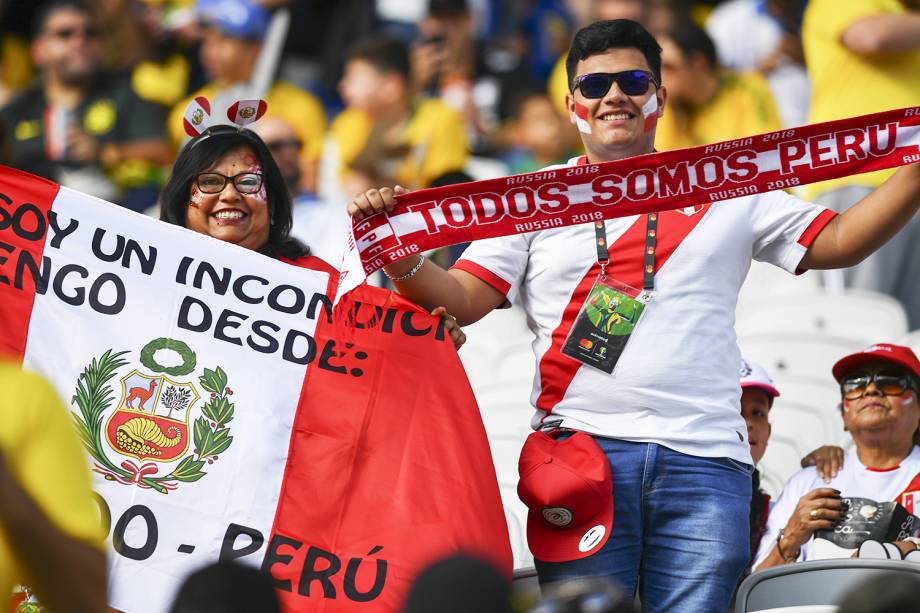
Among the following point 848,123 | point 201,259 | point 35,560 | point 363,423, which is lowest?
point 35,560

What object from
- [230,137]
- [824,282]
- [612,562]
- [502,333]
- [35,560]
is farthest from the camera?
[502,333]

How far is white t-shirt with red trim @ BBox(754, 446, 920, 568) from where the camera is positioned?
5035 millimetres

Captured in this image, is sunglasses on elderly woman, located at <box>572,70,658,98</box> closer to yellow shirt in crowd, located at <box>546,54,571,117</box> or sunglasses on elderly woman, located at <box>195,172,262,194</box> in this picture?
sunglasses on elderly woman, located at <box>195,172,262,194</box>

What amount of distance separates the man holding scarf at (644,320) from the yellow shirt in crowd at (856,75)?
3345 mm

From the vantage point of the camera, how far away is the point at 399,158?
9656 millimetres

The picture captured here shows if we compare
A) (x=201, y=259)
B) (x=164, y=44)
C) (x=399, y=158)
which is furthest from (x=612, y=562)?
(x=164, y=44)

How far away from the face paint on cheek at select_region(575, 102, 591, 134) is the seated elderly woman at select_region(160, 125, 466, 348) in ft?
2.96

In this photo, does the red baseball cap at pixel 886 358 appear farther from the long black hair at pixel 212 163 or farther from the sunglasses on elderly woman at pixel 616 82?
the long black hair at pixel 212 163

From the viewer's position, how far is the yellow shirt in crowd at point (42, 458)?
2.72 m

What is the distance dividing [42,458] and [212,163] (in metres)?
2.00

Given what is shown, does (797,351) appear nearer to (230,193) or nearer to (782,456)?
(782,456)

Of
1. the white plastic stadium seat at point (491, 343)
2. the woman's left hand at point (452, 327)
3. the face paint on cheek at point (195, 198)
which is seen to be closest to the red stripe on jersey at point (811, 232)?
the woman's left hand at point (452, 327)

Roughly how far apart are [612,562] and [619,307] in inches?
26.4

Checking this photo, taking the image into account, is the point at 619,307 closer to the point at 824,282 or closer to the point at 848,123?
the point at 848,123
